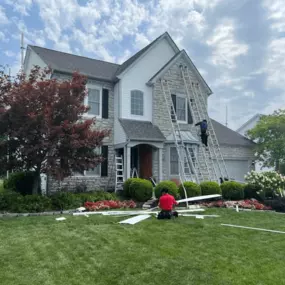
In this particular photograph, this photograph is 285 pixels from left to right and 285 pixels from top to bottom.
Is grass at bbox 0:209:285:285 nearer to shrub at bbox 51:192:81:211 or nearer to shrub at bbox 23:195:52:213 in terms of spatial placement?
shrub at bbox 23:195:52:213

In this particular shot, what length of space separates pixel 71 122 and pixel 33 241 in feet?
18.8

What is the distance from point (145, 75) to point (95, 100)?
3.38m

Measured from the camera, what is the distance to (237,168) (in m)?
23.5

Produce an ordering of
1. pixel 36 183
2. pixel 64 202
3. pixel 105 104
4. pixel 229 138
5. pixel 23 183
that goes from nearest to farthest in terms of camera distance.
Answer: pixel 64 202, pixel 36 183, pixel 23 183, pixel 105 104, pixel 229 138

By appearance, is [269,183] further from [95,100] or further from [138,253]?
[138,253]

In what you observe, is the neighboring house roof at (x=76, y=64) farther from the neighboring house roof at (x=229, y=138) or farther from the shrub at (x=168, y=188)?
the neighboring house roof at (x=229, y=138)

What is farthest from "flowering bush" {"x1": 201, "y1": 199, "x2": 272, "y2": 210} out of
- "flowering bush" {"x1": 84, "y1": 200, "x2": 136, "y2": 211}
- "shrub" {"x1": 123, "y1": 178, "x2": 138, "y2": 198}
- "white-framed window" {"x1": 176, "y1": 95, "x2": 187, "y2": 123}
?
"white-framed window" {"x1": 176, "y1": 95, "x2": 187, "y2": 123}

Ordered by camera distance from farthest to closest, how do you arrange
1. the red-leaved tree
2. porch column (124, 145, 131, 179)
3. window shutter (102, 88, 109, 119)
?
1. window shutter (102, 88, 109, 119)
2. porch column (124, 145, 131, 179)
3. the red-leaved tree

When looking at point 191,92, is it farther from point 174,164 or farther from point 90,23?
point 90,23

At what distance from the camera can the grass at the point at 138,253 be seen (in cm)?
491

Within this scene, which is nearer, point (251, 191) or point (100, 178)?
point (251, 191)

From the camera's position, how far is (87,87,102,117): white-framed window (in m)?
16.8

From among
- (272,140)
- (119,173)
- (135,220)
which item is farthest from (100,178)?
(272,140)

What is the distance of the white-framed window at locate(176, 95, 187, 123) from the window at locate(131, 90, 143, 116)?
8.15 ft
